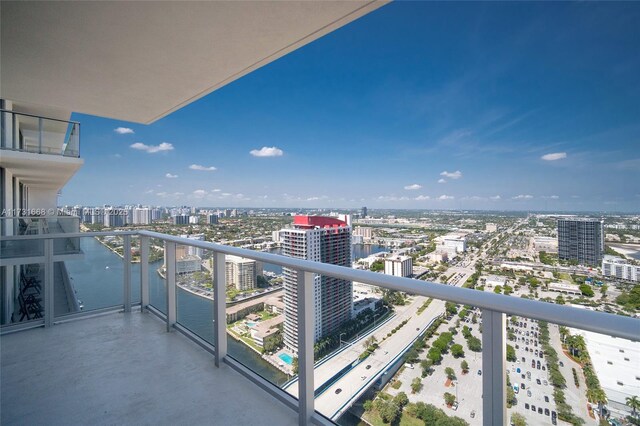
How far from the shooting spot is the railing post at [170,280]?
3199mm

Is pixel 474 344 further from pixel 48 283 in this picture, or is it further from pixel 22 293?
pixel 22 293

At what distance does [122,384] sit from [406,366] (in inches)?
85.9

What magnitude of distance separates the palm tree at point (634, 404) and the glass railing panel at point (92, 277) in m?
4.62

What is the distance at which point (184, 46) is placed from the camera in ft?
6.86

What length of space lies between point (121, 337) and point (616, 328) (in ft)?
12.5

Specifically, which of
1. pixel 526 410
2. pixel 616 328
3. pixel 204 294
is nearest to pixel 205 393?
pixel 204 294

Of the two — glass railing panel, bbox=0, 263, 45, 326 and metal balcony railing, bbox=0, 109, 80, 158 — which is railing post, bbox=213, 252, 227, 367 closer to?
glass railing panel, bbox=0, 263, 45, 326

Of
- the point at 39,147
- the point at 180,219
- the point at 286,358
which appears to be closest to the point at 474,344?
the point at 286,358

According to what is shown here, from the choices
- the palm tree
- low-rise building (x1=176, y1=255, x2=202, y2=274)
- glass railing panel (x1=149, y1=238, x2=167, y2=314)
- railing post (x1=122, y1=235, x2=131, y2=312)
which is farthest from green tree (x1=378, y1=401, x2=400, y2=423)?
railing post (x1=122, y1=235, x2=131, y2=312)

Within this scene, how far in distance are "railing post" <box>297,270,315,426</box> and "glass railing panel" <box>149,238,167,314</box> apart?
7.11ft

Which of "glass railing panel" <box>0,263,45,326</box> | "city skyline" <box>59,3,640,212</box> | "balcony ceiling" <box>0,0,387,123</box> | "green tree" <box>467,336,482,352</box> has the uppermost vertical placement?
"city skyline" <box>59,3,640,212</box>

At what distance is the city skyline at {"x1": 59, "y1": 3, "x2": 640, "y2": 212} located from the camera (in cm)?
1276

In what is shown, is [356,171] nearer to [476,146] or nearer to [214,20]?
[476,146]

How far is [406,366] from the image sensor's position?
4.30 feet
